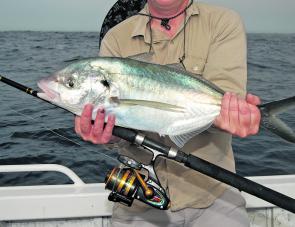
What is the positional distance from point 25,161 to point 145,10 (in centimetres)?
584

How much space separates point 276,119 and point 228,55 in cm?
70

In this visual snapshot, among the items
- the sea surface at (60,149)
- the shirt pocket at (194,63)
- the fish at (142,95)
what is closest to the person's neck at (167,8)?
the shirt pocket at (194,63)

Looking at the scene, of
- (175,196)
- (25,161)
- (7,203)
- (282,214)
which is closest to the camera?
(175,196)

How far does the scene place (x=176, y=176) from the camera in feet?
10.9

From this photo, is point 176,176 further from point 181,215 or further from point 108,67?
point 108,67

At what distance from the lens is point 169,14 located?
11.1ft

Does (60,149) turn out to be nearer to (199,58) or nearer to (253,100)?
(199,58)

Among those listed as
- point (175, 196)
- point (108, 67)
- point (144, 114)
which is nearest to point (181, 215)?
point (175, 196)

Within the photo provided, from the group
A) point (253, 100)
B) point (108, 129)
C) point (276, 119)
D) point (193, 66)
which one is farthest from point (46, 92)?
point (276, 119)

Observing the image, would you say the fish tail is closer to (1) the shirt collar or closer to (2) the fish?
(2) the fish

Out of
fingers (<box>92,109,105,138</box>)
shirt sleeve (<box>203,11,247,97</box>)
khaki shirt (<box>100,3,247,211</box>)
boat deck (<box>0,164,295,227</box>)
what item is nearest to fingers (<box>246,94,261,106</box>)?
shirt sleeve (<box>203,11,247,97</box>)

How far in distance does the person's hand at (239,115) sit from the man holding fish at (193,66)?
328mm

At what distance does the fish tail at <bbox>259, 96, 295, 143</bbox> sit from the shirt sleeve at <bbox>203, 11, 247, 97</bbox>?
0.40 meters

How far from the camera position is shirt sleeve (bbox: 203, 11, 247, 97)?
3.10 m
